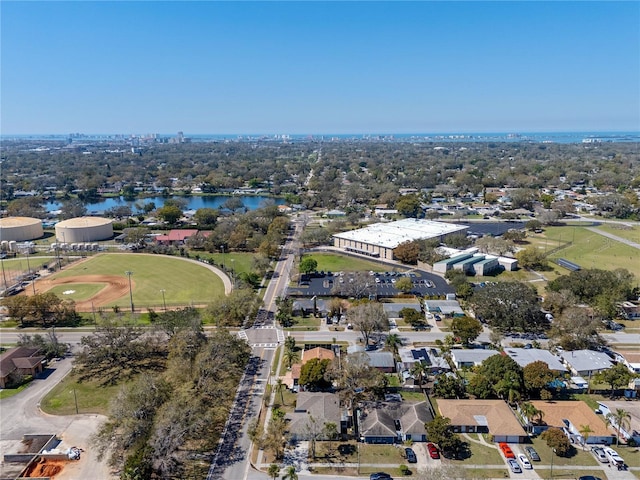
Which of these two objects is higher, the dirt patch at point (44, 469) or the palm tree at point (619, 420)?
the palm tree at point (619, 420)

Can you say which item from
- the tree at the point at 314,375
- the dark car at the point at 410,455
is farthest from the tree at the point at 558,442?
the tree at the point at 314,375

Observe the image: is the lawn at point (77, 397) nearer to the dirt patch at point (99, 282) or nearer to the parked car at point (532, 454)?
the dirt patch at point (99, 282)

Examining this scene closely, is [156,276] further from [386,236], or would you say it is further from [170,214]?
[386,236]

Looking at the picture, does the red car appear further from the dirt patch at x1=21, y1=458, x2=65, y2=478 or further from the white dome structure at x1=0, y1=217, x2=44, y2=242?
the white dome structure at x1=0, y1=217, x2=44, y2=242

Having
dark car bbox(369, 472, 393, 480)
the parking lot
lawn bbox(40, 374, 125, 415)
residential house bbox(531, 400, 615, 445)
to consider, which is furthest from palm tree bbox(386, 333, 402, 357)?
lawn bbox(40, 374, 125, 415)

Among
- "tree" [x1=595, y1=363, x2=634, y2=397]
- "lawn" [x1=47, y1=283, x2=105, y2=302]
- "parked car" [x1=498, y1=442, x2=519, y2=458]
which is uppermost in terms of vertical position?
"tree" [x1=595, y1=363, x2=634, y2=397]

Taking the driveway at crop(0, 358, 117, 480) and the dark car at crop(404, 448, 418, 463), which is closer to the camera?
the driveway at crop(0, 358, 117, 480)

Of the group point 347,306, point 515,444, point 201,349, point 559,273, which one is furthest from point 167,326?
point 559,273
